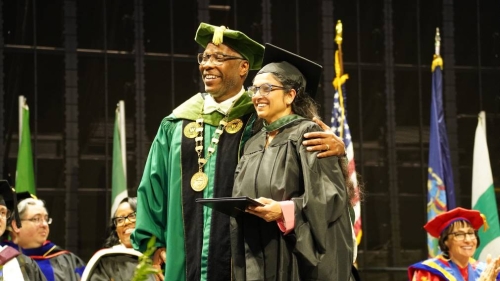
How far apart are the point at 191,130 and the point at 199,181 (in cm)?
23

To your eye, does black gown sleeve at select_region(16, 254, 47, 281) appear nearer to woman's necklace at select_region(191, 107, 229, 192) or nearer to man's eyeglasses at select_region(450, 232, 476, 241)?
woman's necklace at select_region(191, 107, 229, 192)

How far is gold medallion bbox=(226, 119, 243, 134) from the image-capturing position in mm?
4320

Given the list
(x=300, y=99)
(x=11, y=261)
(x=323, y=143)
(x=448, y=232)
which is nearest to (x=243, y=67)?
(x=300, y=99)

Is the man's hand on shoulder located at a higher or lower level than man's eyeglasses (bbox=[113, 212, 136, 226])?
higher

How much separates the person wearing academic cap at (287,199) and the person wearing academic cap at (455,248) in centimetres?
A: 314

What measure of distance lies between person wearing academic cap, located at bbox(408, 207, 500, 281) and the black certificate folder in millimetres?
3501

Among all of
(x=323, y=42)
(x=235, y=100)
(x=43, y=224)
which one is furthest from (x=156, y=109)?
(x=235, y=100)

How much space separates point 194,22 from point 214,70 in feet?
36.3

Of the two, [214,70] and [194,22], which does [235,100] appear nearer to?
[214,70]

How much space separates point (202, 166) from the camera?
4.30 meters

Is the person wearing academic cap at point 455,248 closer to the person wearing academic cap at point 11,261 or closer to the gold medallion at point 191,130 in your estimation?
the person wearing academic cap at point 11,261

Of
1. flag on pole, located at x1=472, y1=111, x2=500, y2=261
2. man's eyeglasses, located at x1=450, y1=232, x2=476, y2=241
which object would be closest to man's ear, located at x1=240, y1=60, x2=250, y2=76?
man's eyeglasses, located at x1=450, y1=232, x2=476, y2=241

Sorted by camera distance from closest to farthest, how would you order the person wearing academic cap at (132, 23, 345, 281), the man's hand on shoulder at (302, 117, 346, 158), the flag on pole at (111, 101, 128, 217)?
the man's hand on shoulder at (302, 117, 346, 158) → the person wearing academic cap at (132, 23, 345, 281) → the flag on pole at (111, 101, 128, 217)

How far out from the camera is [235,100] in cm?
437
